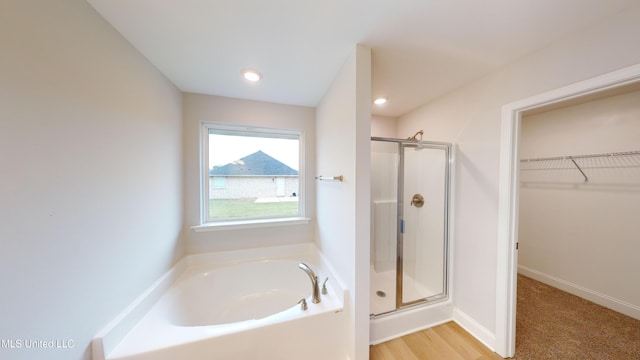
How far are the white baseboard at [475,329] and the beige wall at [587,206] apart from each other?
5.22 ft

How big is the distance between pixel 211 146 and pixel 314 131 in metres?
1.17

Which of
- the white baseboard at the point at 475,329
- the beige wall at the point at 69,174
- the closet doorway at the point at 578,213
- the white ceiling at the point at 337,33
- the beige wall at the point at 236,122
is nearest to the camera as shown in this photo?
the beige wall at the point at 69,174

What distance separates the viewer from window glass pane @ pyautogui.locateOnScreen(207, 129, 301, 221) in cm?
205

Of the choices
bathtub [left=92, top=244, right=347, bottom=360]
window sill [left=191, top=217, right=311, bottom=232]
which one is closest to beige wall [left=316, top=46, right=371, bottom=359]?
bathtub [left=92, top=244, right=347, bottom=360]

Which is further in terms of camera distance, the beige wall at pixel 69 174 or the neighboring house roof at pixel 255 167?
the neighboring house roof at pixel 255 167

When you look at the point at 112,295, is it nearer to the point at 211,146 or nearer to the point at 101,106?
the point at 101,106

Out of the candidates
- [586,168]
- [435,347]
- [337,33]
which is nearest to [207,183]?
[337,33]

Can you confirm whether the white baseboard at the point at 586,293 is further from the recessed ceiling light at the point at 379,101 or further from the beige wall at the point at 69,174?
the beige wall at the point at 69,174

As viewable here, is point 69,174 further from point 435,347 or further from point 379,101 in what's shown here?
point 435,347

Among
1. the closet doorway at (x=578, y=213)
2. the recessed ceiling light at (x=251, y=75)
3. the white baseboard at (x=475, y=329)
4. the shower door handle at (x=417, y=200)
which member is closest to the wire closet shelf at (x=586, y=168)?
the closet doorway at (x=578, y=213)

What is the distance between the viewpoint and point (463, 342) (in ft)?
4.88

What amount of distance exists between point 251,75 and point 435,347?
2.66m

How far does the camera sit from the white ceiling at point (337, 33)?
0.91 m

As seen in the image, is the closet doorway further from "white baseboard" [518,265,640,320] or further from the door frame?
the door frame
